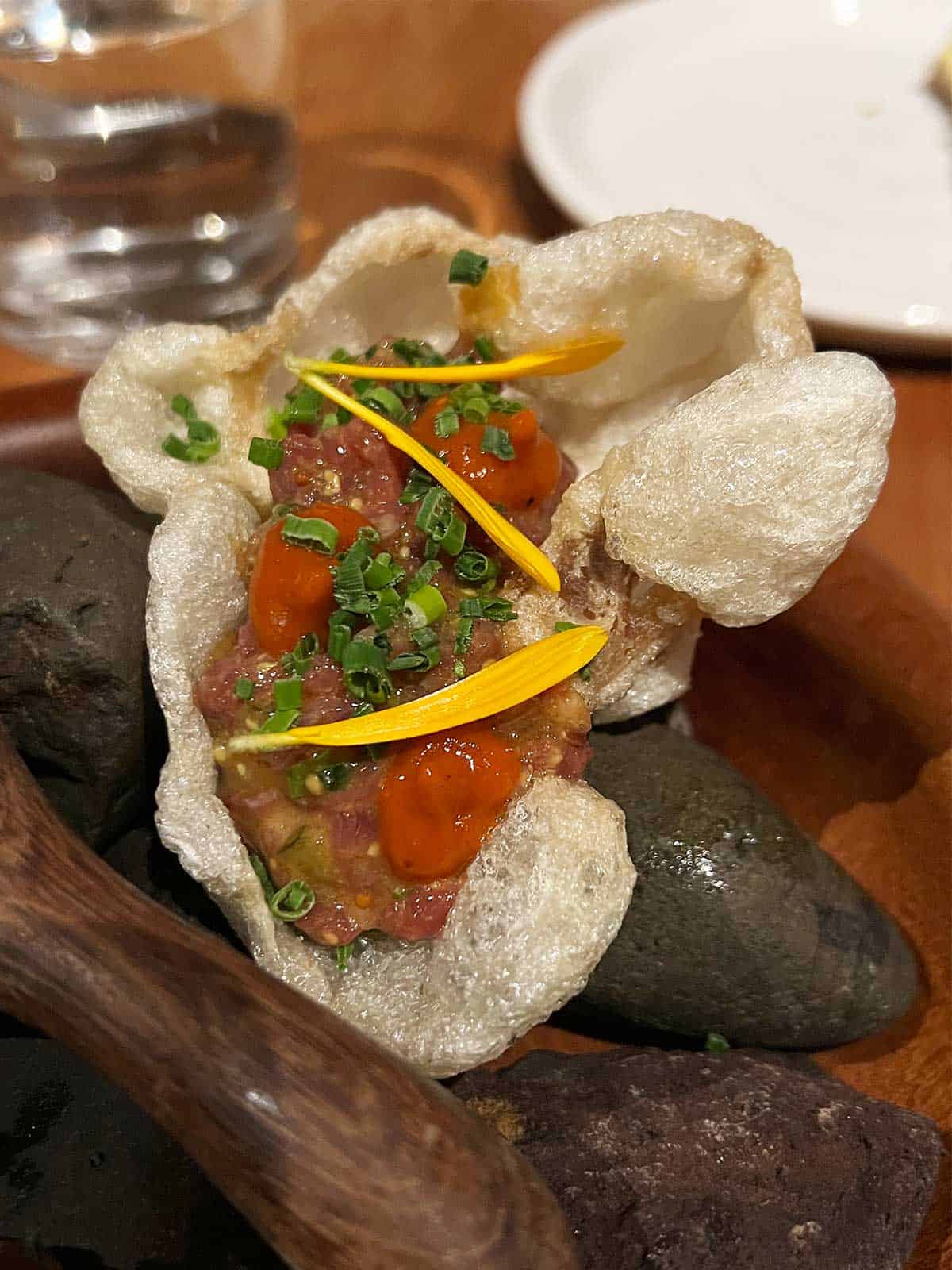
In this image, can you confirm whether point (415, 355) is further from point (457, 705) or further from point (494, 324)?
point (457, 705)

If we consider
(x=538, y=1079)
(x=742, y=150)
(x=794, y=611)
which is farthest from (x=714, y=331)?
(x=742, y=150)

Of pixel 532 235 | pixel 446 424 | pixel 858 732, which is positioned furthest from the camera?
pixel 532 235

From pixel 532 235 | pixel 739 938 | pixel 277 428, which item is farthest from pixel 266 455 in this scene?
pixel 532 235

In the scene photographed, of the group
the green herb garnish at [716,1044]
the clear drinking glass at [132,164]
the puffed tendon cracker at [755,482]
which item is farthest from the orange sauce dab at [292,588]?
the clear drinking glass at [132,164]

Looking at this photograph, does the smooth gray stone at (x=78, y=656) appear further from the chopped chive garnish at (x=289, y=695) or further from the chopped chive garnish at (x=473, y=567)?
the chopped chive garnish at (x=473, y=567)

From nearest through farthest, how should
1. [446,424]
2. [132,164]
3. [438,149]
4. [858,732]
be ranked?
1. [446,424]
2. [858,732]
3. [132,164]
4. [438,149]

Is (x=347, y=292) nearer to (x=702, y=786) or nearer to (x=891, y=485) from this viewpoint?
(x=702, y=786)
